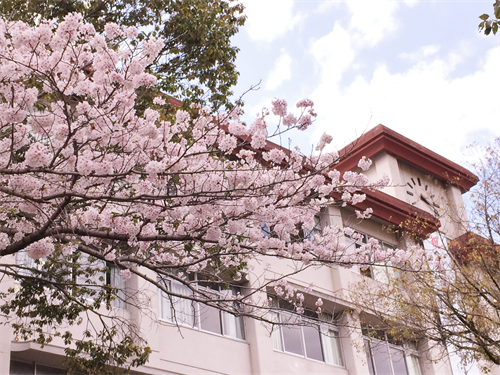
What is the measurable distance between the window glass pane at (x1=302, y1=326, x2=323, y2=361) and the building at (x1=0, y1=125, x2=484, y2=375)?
1cm

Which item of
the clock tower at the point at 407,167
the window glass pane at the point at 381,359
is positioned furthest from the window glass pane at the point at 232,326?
the clock tower at the point at 407,167

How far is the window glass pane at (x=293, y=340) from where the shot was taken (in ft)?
58.6

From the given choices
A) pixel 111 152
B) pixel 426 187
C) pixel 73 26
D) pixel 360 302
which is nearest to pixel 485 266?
pixel 360 302

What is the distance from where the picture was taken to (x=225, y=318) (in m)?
16.7

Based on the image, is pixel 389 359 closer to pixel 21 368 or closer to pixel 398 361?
pixel 398 361

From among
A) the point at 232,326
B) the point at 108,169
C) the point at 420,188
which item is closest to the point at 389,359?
the point at 232,326

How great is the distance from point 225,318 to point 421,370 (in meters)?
8.59

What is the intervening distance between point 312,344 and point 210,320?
3.95 m

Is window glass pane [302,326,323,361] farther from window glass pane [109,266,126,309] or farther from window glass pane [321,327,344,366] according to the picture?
window glass pane [109,266,126,309]

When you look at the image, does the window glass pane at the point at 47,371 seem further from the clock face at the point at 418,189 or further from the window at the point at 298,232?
the clock face at the point at 418,189

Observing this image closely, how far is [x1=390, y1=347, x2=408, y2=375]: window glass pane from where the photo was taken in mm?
20750

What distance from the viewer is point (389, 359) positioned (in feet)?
67.8

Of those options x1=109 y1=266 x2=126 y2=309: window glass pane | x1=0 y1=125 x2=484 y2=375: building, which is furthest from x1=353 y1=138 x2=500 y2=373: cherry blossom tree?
x1=109 y1=266 x2=126 y2=309: window glass pane

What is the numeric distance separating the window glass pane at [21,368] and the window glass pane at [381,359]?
37.1 ft
